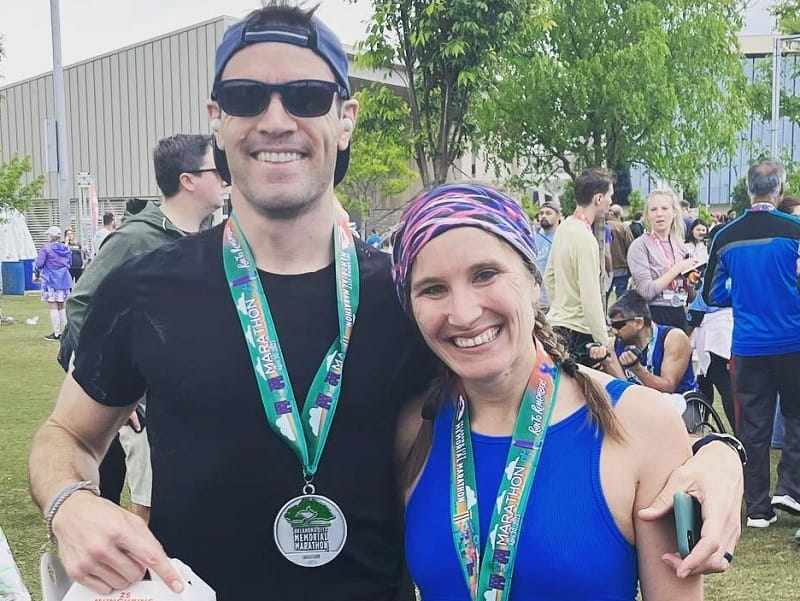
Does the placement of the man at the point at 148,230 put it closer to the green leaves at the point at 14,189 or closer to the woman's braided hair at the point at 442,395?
the woman's braided hair at the point at 442,395

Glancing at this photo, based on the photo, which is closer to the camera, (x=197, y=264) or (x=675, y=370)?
(x=197, y=264)

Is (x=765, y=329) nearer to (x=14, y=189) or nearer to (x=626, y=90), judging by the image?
(x=14, y=189)

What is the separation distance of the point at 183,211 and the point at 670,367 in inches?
129

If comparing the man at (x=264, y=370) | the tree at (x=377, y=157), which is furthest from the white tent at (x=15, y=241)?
the man at (x=264, y=370)

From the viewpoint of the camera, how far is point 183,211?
4.95 m

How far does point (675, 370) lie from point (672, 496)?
4.68m

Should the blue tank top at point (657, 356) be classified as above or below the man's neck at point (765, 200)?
below

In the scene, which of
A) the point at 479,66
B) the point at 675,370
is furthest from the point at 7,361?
the point at 675,370

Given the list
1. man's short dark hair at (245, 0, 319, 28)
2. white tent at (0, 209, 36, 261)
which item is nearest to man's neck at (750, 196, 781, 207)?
man's short dark hair at (245, 0, 319, 28)

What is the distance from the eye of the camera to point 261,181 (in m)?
1.94

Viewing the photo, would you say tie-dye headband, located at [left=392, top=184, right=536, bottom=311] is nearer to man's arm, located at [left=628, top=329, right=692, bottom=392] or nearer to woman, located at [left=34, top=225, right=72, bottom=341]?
man's arm, located at [left=628, top=329, right=692, bottom=392]

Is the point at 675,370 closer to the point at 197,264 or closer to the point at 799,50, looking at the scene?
the point at 197,264

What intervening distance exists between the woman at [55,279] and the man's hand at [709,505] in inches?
599

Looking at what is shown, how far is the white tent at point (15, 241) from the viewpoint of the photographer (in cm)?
2722
